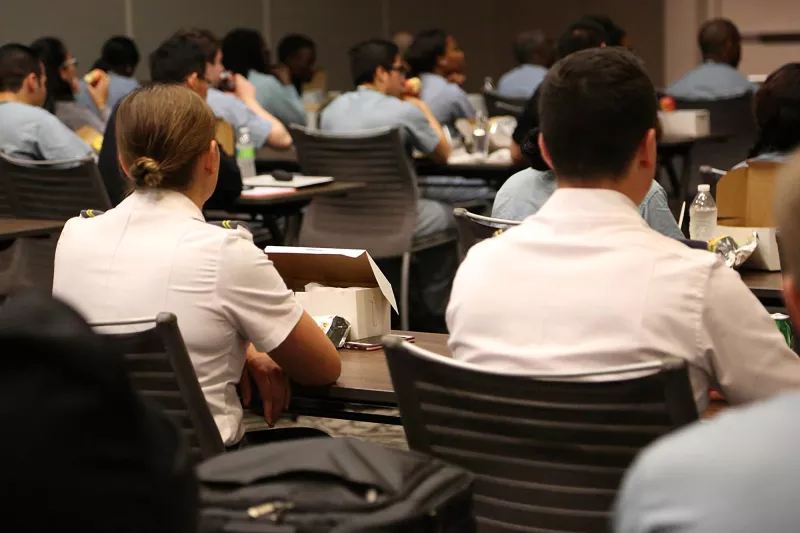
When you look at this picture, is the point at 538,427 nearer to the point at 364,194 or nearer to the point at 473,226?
the point at 473,226

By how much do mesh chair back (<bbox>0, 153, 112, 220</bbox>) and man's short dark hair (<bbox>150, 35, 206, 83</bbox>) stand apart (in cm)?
53

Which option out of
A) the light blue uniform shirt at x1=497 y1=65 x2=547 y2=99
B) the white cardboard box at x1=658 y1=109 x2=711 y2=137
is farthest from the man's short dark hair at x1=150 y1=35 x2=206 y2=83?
the light blue uniform shirt at x1=497 y1=65 x2=547 y2=99

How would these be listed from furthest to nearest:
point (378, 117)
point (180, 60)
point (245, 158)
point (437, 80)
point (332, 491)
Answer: point (437, 80) → point (378, 117) → point (245, 158) → point (180, 60) → point (332, 491)

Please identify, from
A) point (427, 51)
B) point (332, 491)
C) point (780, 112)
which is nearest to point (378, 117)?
point (427, 51)

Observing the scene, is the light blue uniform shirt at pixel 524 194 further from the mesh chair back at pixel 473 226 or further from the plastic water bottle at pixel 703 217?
the plastic water bottle at pixel 703 217

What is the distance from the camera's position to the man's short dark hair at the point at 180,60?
15.4 ft

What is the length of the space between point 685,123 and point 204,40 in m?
2.53

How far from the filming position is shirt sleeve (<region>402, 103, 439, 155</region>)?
5480mm

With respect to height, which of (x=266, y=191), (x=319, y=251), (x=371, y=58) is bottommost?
(x=266, y=191)

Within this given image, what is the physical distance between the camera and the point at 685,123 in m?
6.42

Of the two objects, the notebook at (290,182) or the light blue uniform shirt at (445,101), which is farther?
the light blue uniform shirt at (445,101)

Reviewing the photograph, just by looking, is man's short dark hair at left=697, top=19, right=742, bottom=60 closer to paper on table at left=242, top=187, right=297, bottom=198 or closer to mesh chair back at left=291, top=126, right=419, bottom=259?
mesh chair back at left=291, top=126, right=419, bottom=259

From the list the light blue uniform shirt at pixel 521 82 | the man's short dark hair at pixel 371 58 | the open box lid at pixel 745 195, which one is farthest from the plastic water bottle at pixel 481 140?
the open box lid at pixel 745 195

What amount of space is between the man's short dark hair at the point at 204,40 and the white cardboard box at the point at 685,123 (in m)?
2.29
